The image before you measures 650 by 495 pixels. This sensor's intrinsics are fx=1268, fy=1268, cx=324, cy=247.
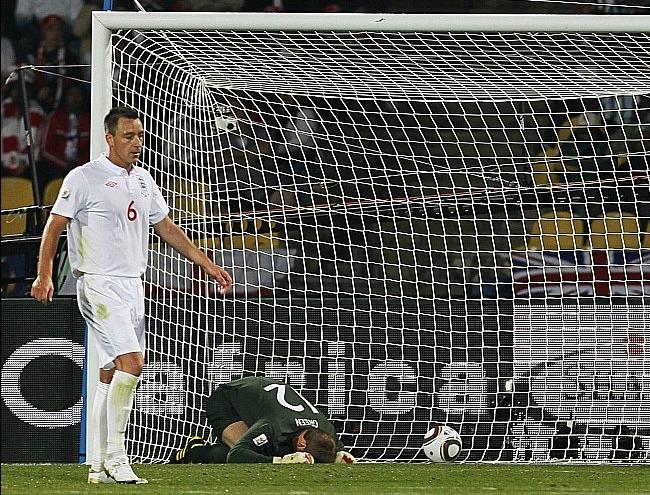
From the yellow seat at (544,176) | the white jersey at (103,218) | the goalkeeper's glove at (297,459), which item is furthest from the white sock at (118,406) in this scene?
the yellow seat at (544,176)

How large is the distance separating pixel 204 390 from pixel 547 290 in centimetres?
235

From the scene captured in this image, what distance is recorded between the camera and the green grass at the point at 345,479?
466cm

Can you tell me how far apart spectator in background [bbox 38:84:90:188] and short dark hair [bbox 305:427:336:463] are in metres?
3.88

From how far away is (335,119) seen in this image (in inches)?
340

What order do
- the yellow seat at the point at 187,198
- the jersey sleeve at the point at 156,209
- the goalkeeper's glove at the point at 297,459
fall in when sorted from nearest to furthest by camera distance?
the jersey sleeve at the point at 156,209 < the goalkeeper's glove at the point at 297,459 < the yellow seat at the point at 187,198

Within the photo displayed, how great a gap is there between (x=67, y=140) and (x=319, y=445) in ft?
13.5

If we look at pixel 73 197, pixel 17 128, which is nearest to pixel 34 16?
pixel 17 128

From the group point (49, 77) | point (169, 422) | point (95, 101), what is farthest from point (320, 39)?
point (49, 77)

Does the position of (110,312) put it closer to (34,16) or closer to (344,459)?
(344,459)

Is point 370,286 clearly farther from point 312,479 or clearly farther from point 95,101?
point 312,479

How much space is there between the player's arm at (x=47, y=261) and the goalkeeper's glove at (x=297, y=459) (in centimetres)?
180

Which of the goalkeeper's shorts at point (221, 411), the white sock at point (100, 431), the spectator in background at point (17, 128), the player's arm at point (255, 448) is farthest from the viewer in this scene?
the spectator in background at point (17, 128)

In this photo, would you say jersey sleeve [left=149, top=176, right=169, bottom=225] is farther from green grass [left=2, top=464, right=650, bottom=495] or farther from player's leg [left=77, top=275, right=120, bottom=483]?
green grass [left=2, top=464, right=650, bottom=495]

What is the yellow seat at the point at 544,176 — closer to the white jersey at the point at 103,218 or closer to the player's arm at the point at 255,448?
the player's arm at the point at 255,448
